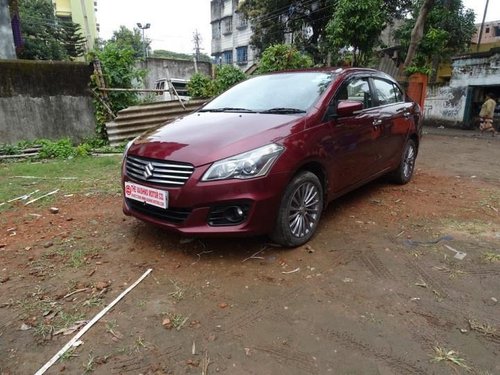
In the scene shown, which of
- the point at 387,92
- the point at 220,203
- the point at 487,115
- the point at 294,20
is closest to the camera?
the point at 220,203

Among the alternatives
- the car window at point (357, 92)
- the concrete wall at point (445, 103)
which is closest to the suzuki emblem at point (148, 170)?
the car window at point (357, 92)

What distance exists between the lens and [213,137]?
10.1 feet

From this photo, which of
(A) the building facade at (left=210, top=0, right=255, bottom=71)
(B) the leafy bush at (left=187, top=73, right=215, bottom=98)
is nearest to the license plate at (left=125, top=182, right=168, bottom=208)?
(B) the leafy bush at (left=187, top=73, right=215, bottom=98)

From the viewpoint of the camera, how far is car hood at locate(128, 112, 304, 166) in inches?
114

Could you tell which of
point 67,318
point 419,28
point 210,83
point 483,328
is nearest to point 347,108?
point 483,328

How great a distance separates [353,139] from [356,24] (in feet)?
30.2

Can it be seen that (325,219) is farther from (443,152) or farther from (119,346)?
(443,152)

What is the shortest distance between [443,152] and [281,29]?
1535 centimetres

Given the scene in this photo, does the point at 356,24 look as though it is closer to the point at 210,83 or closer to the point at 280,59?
the point at 280,59

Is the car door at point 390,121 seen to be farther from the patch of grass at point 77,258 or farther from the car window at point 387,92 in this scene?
the patch of grass at point 77,258

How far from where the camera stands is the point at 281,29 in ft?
70.1

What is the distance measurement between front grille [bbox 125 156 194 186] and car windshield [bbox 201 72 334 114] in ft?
3.74

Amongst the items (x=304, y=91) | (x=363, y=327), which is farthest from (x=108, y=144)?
(x=363, y=327)

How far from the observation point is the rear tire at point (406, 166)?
5.25 meters
